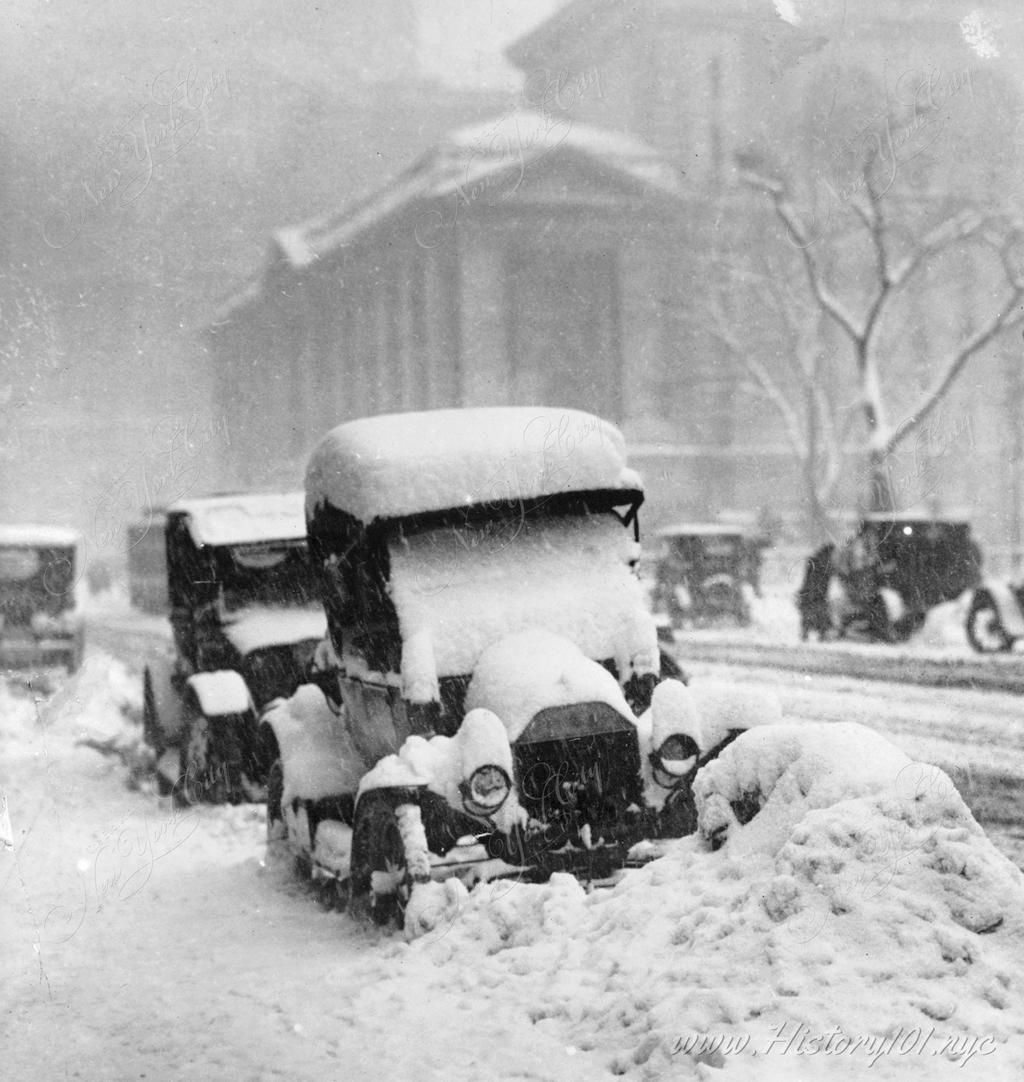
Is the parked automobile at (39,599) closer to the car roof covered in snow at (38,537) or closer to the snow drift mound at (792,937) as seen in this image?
the car roof covered in snow at (38,537)

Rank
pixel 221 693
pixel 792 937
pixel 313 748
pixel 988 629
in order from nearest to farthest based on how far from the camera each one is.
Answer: pixel 792 937 → pixel 313 748 → pixel 221 693 → pixel 988 629

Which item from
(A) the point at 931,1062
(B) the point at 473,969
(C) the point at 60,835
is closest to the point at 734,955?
(A) the point at 931,1062

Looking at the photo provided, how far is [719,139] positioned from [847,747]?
102ft

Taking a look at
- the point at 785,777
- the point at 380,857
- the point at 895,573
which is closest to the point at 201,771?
the point at 380,857

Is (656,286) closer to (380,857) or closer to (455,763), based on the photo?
(455,763)

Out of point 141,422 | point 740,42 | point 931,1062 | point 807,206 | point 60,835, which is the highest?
point 740,42

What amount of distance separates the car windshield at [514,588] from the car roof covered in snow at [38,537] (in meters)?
15.1

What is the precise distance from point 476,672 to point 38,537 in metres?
15.9

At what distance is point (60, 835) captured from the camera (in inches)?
376

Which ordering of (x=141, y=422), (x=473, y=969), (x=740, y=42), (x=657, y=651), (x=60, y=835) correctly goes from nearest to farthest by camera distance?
(x=473, y=969)
(x=657, y=651)
(x=60, y=835)
(x=740, y=42)
(x=141, y=422)

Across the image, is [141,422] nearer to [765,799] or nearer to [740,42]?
[740,42]

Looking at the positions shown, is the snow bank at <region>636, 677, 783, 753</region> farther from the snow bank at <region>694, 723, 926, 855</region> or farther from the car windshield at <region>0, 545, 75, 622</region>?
the car windshield at <region>0, 545, 75, 622</region>

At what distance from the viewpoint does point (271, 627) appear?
35.4 feet

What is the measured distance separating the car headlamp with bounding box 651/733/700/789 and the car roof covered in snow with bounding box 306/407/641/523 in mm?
1640
